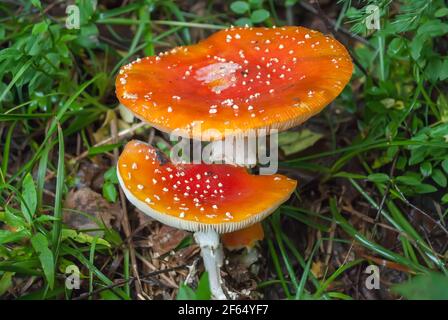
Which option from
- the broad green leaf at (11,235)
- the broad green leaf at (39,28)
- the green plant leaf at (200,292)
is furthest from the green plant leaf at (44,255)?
the broad green leaf at (39,28)

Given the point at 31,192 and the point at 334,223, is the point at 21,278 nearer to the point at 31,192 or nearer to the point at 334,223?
the point at 31,192

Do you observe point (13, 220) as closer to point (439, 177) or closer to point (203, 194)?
point (203, 194)

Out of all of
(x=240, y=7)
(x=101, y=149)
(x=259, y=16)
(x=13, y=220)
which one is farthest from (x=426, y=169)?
(x=13, y=220)

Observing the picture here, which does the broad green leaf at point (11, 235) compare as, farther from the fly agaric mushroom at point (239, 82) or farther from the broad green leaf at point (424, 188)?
the broad green leaf at point (424, 188)

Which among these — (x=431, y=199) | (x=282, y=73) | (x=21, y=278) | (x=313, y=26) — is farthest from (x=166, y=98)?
(x=313, y=26)

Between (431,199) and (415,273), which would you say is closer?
(415,273)

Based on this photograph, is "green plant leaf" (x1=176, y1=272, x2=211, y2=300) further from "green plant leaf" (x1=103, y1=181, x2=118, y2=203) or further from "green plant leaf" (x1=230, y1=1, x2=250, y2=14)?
"green plant leaf" (x1=230, y1=1, x2=250, y2=14)

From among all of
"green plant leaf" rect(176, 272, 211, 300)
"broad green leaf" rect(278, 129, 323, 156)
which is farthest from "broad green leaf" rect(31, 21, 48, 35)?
"green plant leaf" rect(176, 272, 211, 300)
